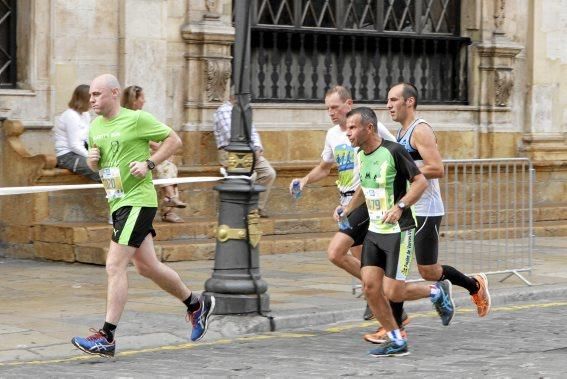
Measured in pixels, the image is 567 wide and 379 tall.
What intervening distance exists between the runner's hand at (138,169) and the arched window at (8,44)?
691 cm

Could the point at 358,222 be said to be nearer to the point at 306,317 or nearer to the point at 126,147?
the point at 306,317

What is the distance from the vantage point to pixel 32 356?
1005 cm

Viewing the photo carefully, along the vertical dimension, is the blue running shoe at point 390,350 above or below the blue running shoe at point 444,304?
below

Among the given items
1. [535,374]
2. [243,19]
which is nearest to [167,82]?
[243,19]

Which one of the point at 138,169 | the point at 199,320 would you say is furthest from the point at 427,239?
the point at 138,169

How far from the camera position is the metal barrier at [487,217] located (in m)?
13.9

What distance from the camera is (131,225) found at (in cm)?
1009

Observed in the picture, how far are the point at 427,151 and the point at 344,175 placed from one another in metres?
1.23

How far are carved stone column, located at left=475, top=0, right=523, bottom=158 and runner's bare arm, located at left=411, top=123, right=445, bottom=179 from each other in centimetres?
994

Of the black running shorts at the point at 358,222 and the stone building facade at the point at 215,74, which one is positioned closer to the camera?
the black running shorts at the point at 358,222

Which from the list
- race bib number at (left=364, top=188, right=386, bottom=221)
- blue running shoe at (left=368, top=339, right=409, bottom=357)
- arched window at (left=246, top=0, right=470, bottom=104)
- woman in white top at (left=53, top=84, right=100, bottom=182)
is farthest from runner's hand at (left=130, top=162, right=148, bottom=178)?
arched window at (left=246, top=0, right=470, bottom=104)

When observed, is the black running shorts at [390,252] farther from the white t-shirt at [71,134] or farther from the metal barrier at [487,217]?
the white t-shirt at [71,134]

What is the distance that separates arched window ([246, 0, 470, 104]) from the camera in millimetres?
19000

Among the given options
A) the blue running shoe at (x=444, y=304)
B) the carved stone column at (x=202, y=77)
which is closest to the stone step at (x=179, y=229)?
the carved stone column at (x=202, y=77)
